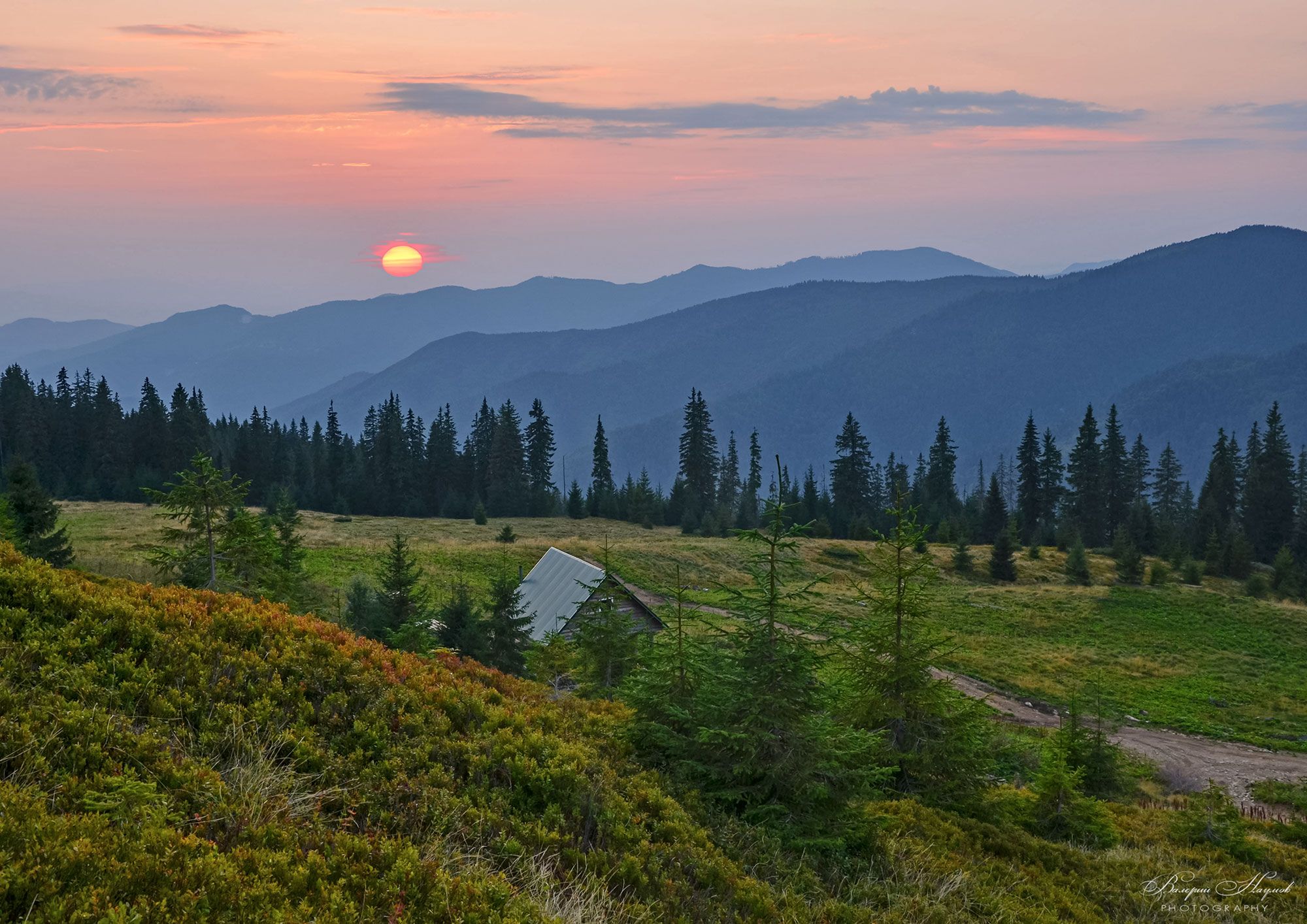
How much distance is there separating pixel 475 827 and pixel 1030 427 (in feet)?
330

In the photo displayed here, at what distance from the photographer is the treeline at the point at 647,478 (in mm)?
88125

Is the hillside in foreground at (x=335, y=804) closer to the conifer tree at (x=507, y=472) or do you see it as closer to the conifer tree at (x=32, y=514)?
the conifer tree at (x=32, y=514)

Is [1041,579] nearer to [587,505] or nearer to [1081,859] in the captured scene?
[587,505]

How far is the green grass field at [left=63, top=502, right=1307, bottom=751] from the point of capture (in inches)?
1391

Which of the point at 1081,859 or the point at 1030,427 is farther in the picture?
the point at 1030,427

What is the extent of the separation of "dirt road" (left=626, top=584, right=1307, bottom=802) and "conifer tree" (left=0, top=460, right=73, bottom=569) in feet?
95.4

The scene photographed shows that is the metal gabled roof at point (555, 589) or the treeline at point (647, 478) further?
the treeline at point (647, 478)

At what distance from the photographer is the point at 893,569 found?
14.4 m

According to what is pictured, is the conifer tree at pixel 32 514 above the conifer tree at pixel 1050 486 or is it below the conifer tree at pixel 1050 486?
above

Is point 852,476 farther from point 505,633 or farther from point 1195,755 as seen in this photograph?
point 505,633

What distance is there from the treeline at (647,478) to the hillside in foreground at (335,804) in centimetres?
7305

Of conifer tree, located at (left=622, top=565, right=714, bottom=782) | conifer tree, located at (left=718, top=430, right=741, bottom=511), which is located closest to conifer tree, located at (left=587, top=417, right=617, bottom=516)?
conifer tree, located at (left=718, top=430, right=741, bottom=511)


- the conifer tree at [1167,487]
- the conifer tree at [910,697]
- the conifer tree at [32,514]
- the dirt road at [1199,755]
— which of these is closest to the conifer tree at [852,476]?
the conifer tree at [1167,487]

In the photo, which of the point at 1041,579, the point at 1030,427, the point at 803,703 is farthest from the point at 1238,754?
the point at 1030,427
